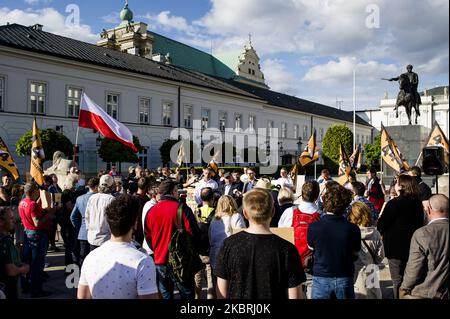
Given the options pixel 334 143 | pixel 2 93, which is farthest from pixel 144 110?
pixel 334 143

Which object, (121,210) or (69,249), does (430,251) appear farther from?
(69,249)

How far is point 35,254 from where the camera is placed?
6.39 metres

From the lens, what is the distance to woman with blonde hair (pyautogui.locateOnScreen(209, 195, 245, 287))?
5105 millimetres

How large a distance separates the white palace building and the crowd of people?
23965 millimetres

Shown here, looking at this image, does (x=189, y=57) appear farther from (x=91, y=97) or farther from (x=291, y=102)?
(x=91, y=97)

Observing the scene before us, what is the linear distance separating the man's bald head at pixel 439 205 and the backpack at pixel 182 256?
8.13 ft

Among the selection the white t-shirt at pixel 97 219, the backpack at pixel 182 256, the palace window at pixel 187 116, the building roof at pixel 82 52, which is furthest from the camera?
the palace window at pixel 187 116

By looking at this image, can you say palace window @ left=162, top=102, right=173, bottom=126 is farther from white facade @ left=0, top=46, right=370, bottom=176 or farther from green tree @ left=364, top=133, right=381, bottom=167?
green tree @ left=364, top=133, right=381, bottom=167

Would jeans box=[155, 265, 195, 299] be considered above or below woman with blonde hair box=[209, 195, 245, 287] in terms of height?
below

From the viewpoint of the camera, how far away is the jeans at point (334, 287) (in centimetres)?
380

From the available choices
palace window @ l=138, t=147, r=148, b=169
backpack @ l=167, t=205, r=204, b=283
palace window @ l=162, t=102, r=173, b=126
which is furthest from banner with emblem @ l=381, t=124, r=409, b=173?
palace window @ l=162, t=102, r=173, b=126

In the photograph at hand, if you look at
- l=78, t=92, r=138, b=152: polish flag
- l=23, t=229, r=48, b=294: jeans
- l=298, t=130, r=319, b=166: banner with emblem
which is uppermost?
l=78, t=92, r=138, b=152: polish flag

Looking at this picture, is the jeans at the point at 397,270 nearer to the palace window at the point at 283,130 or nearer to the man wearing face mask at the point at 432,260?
Result: the man wearing face mask at the point at 432,260

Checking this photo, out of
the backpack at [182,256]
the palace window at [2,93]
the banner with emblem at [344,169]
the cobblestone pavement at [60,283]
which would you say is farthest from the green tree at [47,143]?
the backpack at [182,256]
